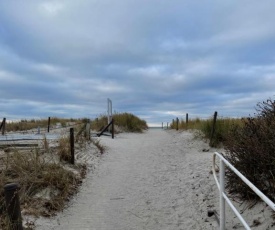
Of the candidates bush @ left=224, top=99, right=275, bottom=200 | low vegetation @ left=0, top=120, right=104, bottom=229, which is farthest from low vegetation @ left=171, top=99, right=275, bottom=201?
low vegetation @ left=0, top=120, right=104, bottom=229

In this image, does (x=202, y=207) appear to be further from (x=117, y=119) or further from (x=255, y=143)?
(x=117, y=119)

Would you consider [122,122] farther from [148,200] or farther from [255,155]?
[255,155]

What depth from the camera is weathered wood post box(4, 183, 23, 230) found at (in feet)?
19.5

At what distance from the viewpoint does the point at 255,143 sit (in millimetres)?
6559

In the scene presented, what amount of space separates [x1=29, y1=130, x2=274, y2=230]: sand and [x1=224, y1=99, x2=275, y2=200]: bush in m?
0.37

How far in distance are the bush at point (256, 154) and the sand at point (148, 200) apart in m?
0.37

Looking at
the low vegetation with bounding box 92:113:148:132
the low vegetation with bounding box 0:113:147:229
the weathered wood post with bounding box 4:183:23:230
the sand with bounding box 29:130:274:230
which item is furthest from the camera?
the low vegetation with bounding box 92:113:148:132

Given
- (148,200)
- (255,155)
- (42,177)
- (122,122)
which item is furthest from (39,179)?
(122,122)

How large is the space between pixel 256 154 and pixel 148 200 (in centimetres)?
319

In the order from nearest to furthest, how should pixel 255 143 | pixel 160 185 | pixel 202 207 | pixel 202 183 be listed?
pixel 255 143 → pixel 202 207 → pixel 202 183 → pixel 160 185

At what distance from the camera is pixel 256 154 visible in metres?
6.50

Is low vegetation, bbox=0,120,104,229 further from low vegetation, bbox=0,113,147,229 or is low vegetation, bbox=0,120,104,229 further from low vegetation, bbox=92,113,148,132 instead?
low vegetation, bbox=92,113,148,132

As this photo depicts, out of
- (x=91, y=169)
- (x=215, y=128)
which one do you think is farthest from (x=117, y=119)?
(x=91, y=169)

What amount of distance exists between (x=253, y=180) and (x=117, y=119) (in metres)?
23.8
